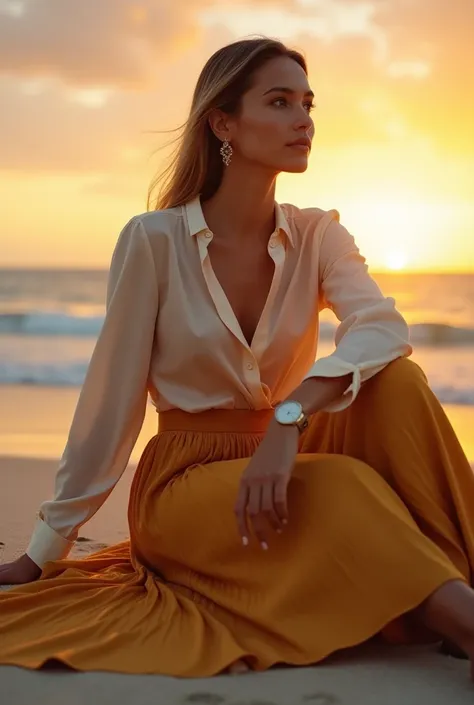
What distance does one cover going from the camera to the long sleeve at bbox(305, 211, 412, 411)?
2.64 metres

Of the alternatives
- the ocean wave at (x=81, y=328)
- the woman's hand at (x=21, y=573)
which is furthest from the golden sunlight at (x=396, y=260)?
the woman's hand at (x=21, y=573)

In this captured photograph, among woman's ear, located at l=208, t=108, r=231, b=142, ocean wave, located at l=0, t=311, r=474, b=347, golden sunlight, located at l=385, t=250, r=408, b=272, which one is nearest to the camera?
woman's ear, located at l=208, t=108, r=231, b=142

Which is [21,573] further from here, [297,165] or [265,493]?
[297,165]

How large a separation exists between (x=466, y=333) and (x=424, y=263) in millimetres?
14113

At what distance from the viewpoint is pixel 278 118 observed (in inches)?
116

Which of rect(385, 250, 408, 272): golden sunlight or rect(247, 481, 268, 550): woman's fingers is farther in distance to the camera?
rect(385, 250, 408, 272): golden sunlight

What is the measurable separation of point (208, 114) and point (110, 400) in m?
0.89

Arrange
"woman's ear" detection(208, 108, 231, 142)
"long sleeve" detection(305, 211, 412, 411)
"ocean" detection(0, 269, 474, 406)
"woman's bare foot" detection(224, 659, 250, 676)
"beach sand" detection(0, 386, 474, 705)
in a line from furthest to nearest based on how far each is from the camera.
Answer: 1. "ocean" detection(0, 269, 474, 406)
2. "woman's ear" detection(208, 108, 231, 142)
3. "long sleeve" detection(305, 211, 412, 411)
4. "woman's bare foot" detection(224, 659, 250, 676)
5. "beach sand" detection(0, 386, 474, 705)

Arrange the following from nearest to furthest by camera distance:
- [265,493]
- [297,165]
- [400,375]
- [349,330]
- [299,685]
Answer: [299,685], [265,493], [400,375], [349,330], [297,165]

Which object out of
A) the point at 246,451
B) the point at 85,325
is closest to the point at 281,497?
the point at 246,451

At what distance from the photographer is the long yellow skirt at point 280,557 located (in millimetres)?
2375

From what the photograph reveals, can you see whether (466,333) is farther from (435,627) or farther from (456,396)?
(435,627)

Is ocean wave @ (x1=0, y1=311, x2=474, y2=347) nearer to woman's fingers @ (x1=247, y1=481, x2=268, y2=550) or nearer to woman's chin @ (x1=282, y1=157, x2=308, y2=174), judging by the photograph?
woman's chin @ (x1=282, y1=157, x2=308, y2=174)

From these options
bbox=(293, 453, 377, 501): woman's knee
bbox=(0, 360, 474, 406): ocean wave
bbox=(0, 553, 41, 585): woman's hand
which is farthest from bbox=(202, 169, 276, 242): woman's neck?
bbox=(0, 360, 474, 406): ocean wave
